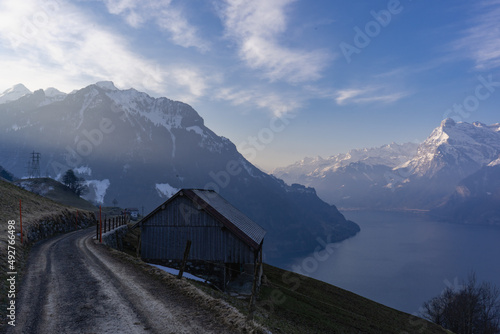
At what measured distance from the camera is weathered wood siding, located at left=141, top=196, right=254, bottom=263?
29.8 meters

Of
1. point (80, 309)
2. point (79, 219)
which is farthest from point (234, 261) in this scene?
point (79, 219)

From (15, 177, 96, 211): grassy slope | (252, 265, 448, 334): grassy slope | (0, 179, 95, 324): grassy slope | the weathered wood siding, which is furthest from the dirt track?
(15, 177, 96, 211): grassy slope

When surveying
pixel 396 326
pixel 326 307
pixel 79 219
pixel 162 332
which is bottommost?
pixel 396 326

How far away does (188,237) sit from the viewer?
30984 mm

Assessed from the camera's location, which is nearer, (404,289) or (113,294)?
(113,294)

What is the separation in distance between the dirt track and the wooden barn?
10506 mm

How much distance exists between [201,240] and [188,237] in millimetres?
1489

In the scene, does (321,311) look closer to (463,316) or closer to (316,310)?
(316,310)

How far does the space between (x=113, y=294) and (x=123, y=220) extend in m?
46.4

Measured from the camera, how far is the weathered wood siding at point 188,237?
29814 millimetres

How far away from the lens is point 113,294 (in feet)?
48.7

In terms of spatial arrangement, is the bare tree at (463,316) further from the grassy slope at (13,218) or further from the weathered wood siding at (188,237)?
the grassy slope at (13,218)

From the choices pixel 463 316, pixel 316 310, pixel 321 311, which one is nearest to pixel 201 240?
pixel 316 310

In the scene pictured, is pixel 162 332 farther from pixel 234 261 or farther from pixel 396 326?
pixel 396 326
